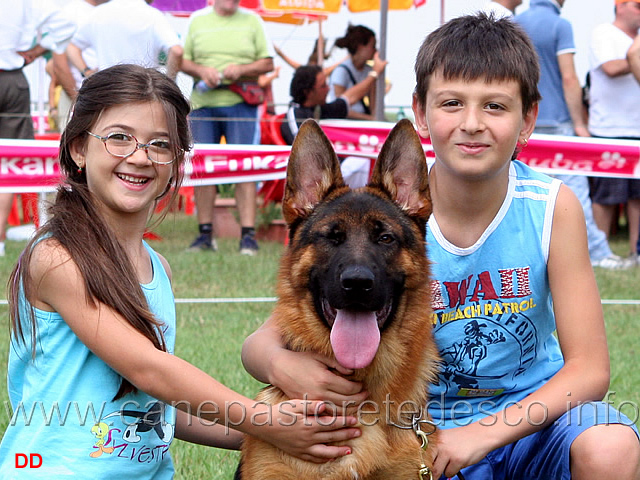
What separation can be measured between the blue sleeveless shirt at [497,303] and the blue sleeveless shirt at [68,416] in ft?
3.73

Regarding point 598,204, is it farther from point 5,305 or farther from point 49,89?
point 49,89

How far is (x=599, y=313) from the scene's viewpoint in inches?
110

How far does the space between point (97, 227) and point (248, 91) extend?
20.5 ft

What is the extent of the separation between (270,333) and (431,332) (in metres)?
0.56

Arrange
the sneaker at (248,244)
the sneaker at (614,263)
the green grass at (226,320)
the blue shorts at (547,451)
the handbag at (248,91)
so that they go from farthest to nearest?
the handbag at (248,91) < the sneaker at (248,244) < the sneaker at (614,263) < the green grass at (226,320) < the blue shorts at (547,451)

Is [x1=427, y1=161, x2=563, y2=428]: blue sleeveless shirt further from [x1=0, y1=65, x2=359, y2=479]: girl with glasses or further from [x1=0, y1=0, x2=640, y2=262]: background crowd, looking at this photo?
[x1=0, y1=0, x2=640, y2=262]: background crowd

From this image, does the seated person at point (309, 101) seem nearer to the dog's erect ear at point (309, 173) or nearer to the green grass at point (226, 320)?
the green grass at point (226, 320)

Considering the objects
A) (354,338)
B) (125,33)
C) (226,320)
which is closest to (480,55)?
(354,338)

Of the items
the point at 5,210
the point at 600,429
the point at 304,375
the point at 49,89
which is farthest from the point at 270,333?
the point at 49,89

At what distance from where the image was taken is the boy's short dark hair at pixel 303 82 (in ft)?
29.6

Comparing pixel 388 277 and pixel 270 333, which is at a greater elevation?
pixel 388 277

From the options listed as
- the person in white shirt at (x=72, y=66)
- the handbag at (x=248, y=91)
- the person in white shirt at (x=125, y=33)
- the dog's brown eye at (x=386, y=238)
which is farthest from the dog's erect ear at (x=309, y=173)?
the handbag at (x=248, y=91)

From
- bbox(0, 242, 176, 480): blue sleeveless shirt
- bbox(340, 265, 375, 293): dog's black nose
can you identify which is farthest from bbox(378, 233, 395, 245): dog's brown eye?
bbox(0, 242, 176, 480): blue sleeveless shirt

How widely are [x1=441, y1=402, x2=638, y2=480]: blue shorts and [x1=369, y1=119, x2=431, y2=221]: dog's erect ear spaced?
830 mm
